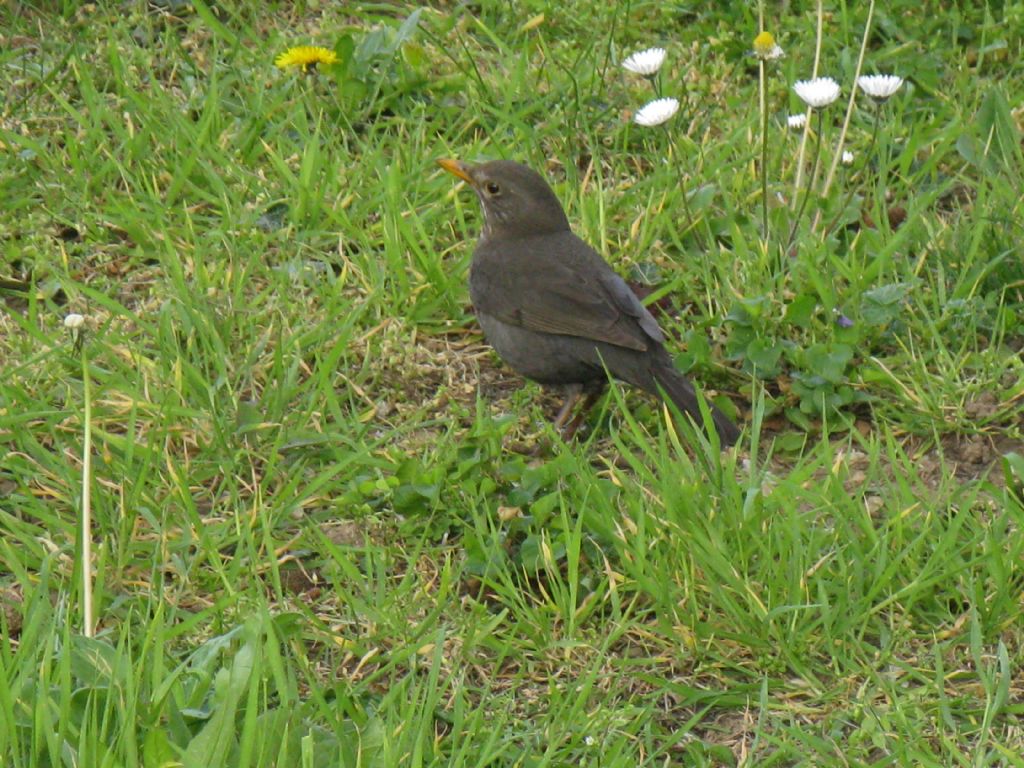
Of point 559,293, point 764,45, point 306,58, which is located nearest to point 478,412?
point 559,293

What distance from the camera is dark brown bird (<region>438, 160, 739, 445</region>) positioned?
5.01 meters

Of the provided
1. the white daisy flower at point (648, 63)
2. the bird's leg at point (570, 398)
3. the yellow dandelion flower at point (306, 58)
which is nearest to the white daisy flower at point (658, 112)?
the white daisy flower at point (648, 63)

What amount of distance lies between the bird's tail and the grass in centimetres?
12

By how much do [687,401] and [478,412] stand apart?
2.14 ft

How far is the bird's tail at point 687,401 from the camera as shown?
4824 mm

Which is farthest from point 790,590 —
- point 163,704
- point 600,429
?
point 163,704

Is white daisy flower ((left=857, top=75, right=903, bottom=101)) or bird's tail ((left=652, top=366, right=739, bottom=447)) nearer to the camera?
bird's tail ((left=652, top=366, right=739, bottom=447))

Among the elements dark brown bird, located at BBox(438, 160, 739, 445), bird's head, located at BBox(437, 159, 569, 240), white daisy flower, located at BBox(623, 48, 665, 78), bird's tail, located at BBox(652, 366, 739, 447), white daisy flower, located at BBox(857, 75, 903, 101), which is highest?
white daisy flower, located at BBox(623, 48, 665, 78)

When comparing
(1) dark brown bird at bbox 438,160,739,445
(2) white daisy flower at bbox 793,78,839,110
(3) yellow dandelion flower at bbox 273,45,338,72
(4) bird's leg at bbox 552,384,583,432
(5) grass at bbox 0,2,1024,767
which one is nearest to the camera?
(5) grass at bbox 0,2,1024,767

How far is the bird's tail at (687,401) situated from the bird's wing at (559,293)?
114 millimetres

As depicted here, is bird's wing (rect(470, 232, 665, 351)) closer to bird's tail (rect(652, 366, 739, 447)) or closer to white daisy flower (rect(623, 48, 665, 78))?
bird's tail (rect(652, 366, 739, 447))

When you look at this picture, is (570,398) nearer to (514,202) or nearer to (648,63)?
(514,202)

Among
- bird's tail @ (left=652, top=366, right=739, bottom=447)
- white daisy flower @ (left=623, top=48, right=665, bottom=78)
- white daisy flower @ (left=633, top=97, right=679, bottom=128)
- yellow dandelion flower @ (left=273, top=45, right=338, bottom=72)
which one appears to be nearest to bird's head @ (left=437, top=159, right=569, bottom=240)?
white daisy flower @ (left=633, top=97, right=679, bottom=128)

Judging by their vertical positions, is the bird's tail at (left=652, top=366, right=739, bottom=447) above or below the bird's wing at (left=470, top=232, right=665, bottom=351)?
below
